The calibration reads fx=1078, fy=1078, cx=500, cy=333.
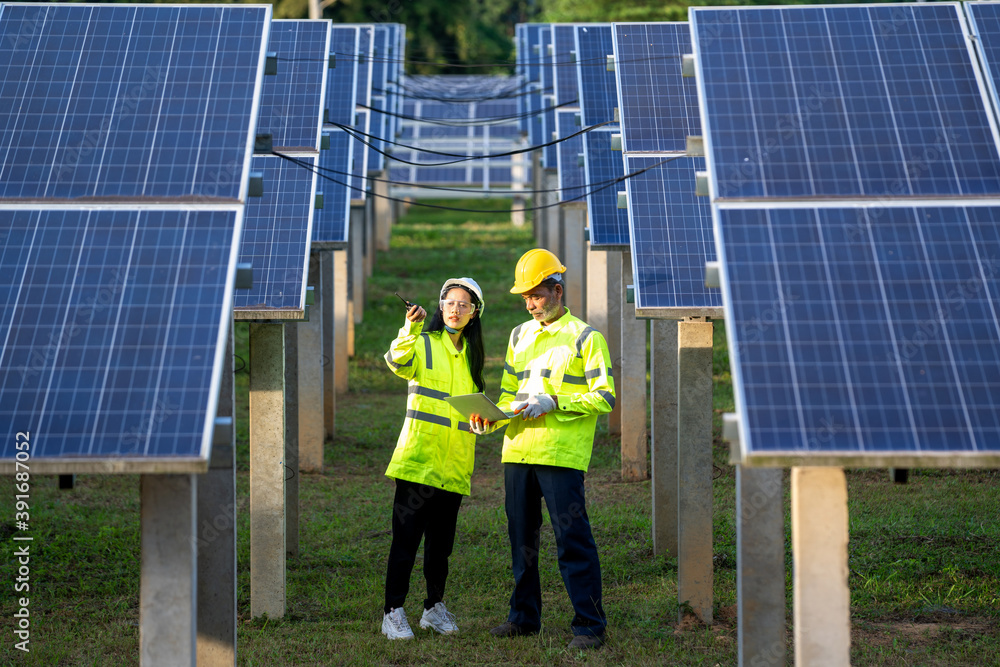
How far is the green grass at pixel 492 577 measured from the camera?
6.68m

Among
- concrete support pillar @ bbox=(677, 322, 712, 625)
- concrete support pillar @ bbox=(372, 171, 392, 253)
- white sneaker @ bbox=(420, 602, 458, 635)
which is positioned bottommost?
white sneaker @ bbox=(420, 602, 458, 635)

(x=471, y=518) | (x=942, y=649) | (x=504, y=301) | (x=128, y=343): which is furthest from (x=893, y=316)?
(x=504, y=301)

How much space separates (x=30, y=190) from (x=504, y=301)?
18711 mm

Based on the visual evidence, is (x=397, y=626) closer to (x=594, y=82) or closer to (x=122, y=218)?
(x=122, y=218)

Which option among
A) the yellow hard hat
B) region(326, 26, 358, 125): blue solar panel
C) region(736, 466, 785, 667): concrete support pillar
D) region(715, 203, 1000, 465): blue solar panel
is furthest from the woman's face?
region(326, 26, 358, 125): blue solar panel

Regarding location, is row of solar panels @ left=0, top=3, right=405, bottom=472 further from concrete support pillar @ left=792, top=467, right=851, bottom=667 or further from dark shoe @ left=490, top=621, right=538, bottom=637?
dark shoe @ left=490, top=621, right=538, bottom=637

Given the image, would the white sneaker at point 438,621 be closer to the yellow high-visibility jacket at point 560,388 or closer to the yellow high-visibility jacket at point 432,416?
the yellow high-visibility jacket at point 432,416

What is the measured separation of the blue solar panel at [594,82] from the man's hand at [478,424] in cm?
609

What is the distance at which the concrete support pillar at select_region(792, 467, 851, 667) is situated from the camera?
13.2 feet

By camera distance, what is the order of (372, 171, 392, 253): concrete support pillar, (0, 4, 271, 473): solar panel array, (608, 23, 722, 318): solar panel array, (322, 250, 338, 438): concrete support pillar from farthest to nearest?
(372, 171, 392, 253): concrete support pillar
(322, 250, 338, 438): concrete support pillar
(608, 23, 722, 318): solar panel array
(0, 4, 271, 473): solar panel array

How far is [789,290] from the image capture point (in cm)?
423

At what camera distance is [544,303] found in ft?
21.9

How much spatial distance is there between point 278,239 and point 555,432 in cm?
276

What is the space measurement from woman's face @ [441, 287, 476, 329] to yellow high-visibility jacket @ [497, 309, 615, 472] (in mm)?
405
